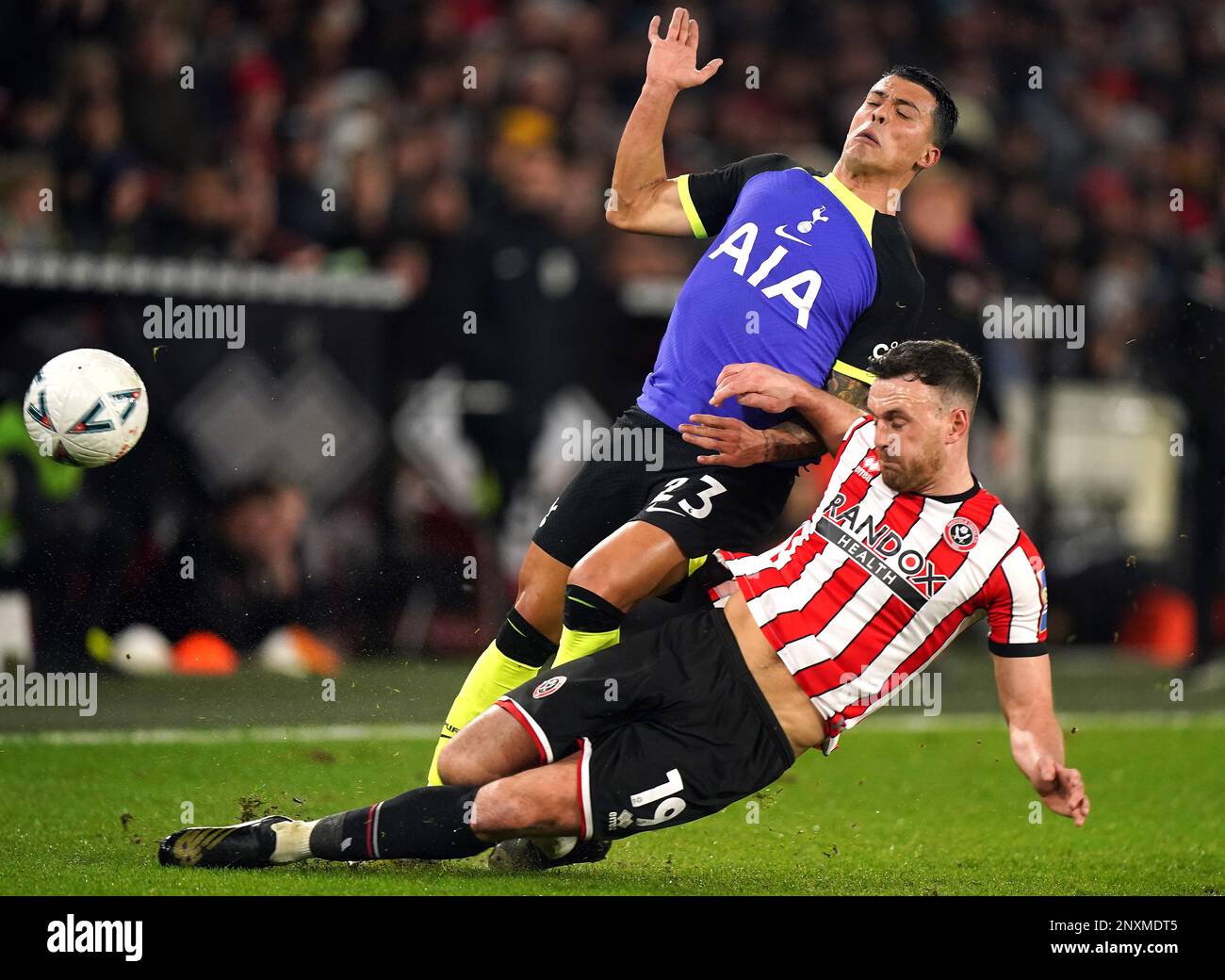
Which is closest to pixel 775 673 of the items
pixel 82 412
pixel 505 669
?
pixel 505 669

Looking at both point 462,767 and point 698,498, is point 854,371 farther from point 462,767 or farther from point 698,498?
point 462,767

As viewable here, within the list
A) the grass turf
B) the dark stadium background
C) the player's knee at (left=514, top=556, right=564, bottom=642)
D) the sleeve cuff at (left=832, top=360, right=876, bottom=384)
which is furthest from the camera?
the dark stadium background

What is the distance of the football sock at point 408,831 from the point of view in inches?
189

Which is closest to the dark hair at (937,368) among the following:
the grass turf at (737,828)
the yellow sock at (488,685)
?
the grass turf at (737,828)

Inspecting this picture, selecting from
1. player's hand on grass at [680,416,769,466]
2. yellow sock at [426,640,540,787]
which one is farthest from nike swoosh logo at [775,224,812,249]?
yellow sock at [426,640,540,787]

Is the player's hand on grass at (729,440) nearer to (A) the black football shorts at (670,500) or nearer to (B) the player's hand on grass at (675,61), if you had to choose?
(A) the black football shorts at (670,500)

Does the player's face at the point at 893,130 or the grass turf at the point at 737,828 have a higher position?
the player's face at the point at 893,130

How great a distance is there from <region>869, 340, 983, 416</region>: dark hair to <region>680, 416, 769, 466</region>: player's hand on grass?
0.60 meters

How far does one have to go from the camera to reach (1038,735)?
4.52 m

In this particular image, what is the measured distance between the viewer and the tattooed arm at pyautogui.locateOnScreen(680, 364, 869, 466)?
5.23m

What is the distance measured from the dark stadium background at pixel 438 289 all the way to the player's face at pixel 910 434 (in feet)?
14.9

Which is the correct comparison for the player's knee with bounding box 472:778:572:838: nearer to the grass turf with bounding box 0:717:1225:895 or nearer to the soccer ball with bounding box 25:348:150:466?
the grass turf with bounding box 0:717:1225:895

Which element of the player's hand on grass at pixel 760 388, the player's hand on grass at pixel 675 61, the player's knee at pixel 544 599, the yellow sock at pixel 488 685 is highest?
the player's hand on grass at pixel 675 61

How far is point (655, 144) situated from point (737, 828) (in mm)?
2540
